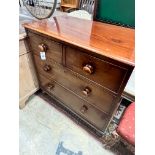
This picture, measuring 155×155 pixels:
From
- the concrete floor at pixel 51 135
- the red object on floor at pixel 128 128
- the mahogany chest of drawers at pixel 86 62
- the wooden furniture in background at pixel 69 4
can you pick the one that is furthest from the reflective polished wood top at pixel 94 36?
the wooden furniture in background at pixel 69 4

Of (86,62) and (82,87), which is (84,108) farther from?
(86,62)

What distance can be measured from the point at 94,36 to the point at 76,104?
552 millimetres

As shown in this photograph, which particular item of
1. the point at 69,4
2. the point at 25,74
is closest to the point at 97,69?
the point at 25,74

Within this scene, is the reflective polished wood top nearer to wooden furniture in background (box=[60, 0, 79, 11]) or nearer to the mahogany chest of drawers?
the mahogany chest of drawers

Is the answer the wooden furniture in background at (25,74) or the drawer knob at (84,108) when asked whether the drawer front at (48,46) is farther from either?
the drawer knob at (84,108)

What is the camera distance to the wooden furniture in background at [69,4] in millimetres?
2901

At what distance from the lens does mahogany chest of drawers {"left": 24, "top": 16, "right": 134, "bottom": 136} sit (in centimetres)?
66

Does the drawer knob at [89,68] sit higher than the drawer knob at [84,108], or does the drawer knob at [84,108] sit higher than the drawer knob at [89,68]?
the drawer knob at [89,68]

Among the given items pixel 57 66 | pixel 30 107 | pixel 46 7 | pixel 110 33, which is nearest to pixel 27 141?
pixel 30 107

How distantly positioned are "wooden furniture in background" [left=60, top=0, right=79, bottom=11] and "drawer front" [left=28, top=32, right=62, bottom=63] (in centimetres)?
225

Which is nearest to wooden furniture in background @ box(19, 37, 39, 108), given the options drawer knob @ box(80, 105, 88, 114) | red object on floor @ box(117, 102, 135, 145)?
drawer knob @ box(80, 105, 88, 114)

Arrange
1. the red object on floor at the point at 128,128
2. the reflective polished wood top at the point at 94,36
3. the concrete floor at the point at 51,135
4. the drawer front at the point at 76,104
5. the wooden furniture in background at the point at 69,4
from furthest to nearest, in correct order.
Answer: the wooden furniture in background at the point at 69,4 → the concrete floor at the point at 51,135 → the drawer front at the point at 76,104 → the red object on floor at the point at 128,128 → the reflective polished wood top at the point at 94,36

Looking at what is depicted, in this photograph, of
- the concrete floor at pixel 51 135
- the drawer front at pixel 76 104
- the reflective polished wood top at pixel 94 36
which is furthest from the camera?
the concrete floor at pixel 51 135

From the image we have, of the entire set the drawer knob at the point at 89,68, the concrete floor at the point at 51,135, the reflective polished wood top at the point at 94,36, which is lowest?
the concrete floor at the point at 51,135
